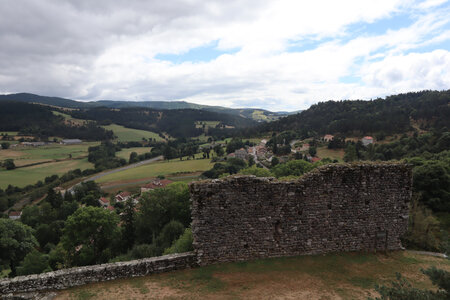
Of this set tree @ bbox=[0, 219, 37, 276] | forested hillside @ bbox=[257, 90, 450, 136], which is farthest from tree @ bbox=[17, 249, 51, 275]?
forested hillside @ bbox=[257, 90, 450, 136]

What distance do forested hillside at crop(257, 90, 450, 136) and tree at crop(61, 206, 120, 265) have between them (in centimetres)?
10232

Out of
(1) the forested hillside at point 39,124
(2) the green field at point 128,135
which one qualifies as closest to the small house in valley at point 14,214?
(1) the forested hillside at point 39,124

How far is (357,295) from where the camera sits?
7.99 m

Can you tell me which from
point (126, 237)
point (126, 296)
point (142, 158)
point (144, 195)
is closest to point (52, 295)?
point (126, 296)

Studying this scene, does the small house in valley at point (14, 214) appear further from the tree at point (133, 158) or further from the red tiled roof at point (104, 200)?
the tree at point (133, 158)

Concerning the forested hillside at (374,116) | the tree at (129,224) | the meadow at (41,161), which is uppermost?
the forested hillside at (374,116)

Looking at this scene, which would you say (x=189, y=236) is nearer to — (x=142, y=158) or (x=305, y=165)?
(x=305, y=165)

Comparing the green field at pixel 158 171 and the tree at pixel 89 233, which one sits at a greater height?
the tree at pixel 89 233

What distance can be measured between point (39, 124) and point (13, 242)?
16879 centimetres

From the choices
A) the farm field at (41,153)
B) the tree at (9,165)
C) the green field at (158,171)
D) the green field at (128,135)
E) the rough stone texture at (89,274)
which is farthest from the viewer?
the green field at (128,135)

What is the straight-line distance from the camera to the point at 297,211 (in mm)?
9516

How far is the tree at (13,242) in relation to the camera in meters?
26.4

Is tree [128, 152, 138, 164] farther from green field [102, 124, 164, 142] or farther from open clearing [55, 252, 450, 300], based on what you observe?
open clearing [55, 252, 450, 300]

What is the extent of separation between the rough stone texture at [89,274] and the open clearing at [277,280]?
251 mm
